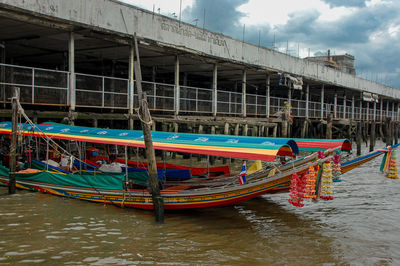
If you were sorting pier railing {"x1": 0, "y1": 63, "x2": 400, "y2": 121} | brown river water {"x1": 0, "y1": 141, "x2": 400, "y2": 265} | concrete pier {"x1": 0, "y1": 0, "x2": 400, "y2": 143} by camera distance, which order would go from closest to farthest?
1. brown river water {"x1": 0, "y1": 141, "x2": 400, "y2": 265}
2. pier railing {"x1": 0, "y1": 63, "x2": 400, "y2": 121}
3. concrete pier {"x1": 0, "y1": 0, "x2": 400, "y2": 143}

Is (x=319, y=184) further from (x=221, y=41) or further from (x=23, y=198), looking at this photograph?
(x=221, y=41)

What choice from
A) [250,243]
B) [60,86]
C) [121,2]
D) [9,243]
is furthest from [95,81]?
[250,243]

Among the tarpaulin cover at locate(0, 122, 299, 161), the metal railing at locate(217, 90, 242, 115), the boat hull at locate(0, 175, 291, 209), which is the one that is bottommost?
the boat hull at locate(0, 175, 291, 209)

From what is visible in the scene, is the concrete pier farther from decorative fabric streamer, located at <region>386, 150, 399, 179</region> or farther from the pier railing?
decorative fabric streamer, located at <region>386, 150, 399, 179</region>

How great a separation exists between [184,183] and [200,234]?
3.20 metres

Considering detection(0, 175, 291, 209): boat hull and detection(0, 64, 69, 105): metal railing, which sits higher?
detection(0, 64, 69, 105): metal railing

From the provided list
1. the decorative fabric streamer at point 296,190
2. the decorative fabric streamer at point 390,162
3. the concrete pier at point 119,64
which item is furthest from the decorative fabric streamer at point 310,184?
the concrete pier at point 119,64

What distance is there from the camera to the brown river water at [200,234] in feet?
23.4

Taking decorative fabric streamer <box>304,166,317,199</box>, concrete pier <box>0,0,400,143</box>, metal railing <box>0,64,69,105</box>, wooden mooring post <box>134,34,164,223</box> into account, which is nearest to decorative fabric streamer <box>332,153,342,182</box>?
decorative fabric streamer <box>304,166,317,199</box>

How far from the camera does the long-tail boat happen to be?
8984 millimetres

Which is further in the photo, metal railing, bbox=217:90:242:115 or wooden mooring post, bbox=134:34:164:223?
metal railing, bbox=217:90:242:115

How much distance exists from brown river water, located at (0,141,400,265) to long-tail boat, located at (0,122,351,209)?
0.37 metres

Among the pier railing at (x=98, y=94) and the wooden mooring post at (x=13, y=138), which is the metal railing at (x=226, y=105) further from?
the wooden mooring post at (x=13, y=138)

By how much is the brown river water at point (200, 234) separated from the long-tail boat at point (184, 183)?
0.37m
